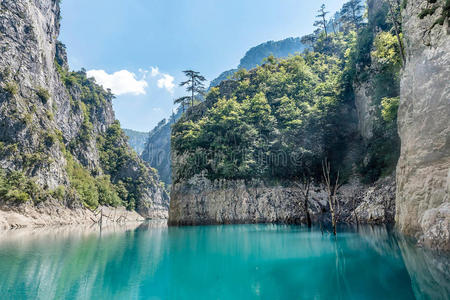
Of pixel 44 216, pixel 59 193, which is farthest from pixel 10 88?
pixel 44 216

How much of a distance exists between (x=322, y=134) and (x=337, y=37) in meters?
34.1

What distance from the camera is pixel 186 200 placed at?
137 ft

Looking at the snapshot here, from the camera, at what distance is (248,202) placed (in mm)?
38906

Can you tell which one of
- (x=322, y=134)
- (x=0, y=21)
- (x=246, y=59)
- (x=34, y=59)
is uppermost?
(x=246, y=59)

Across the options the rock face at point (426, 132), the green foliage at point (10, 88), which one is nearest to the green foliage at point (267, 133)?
the rock face at point (426, 132)

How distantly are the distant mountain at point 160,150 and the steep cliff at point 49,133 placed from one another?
3927 cm

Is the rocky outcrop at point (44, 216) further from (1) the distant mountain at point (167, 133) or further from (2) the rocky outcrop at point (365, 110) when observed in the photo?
(1) the distant mountain at point (167, 133)

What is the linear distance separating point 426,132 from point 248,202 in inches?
1043

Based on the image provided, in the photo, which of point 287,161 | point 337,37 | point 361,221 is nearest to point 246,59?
point 337,37

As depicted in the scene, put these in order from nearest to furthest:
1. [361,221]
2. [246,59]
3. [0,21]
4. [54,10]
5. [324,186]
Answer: [361,221], [324,186], [0,21], [54,10], [246,59]

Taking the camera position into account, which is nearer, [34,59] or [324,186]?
[324,186]

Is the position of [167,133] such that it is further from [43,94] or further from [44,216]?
[44,216]

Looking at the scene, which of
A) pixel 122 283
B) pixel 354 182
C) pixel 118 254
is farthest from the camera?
pixel 354 182

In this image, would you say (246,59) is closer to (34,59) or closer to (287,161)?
(34,59)
